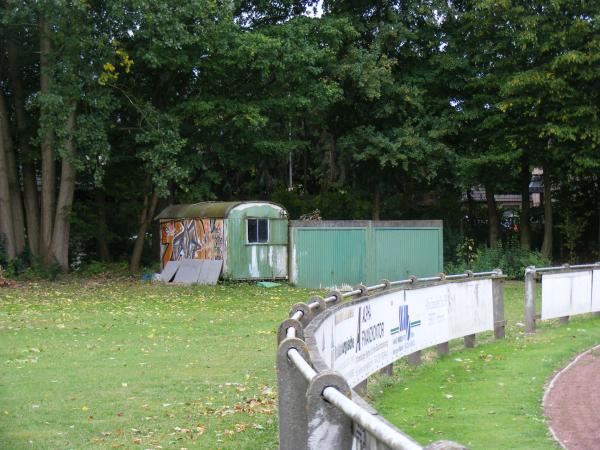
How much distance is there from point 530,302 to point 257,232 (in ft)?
50.4

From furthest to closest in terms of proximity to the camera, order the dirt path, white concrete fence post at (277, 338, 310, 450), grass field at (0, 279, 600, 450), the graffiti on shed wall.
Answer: the graffiti on shed wall < the dirt path < grass field at (0, 279, 600, 450) < white concrete fence post at (277, 338, 310, 450)

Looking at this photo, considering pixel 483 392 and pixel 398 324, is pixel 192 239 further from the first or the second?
pixel 483 392

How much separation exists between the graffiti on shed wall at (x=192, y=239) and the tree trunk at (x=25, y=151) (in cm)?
504

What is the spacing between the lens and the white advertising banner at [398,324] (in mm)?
9008

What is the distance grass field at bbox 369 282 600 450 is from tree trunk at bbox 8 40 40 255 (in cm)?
2254

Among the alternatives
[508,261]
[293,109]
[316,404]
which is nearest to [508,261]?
[508,261]

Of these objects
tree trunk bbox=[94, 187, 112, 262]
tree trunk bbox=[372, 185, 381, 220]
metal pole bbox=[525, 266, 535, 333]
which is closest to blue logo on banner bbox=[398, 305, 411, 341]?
metal pole bbox=[525, 266, 535, 333]

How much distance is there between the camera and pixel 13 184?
112ft

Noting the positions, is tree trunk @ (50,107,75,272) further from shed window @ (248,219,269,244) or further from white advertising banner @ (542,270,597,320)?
white advertising banner @ (542,270,597,320)

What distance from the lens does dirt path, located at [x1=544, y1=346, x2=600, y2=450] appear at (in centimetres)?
891

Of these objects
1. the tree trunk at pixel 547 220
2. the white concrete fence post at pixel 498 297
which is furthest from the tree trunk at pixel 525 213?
the white concrete fence post at pixel 498 297

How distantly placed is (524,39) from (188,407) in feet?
90.7

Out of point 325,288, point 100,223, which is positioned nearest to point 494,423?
point 325,288

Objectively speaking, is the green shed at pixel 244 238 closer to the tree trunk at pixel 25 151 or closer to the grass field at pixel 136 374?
the tree trunk at pixel 25 151
